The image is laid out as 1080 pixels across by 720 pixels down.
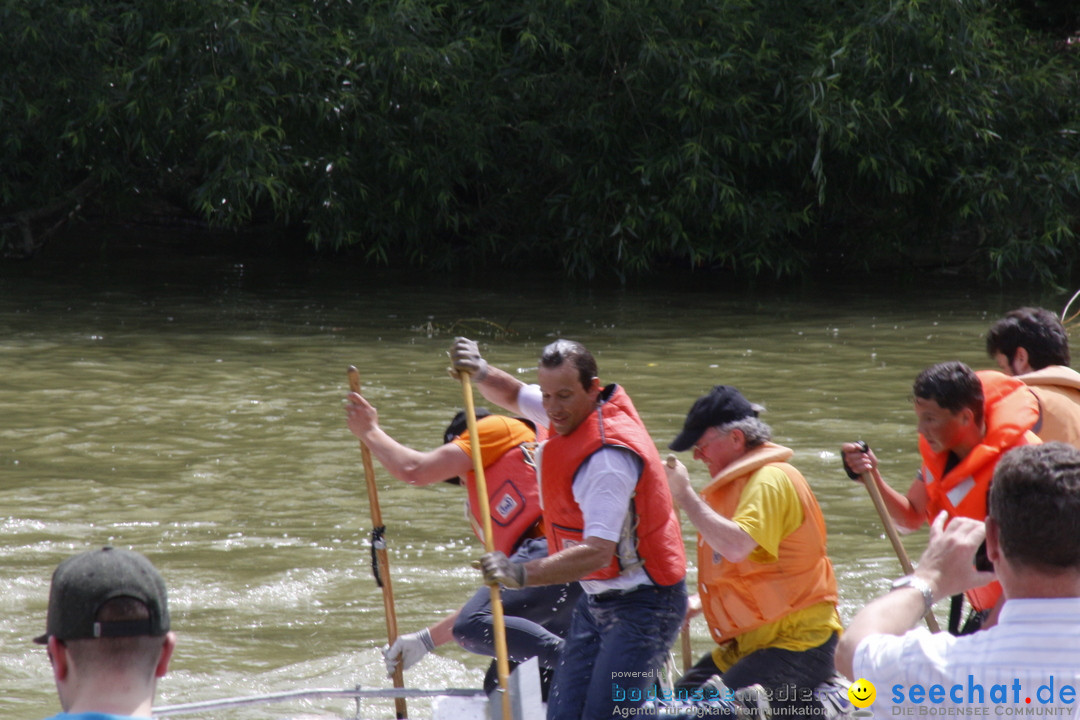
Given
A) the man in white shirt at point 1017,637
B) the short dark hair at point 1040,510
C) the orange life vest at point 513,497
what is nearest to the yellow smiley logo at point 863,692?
the man in white shirt at point 1017,637

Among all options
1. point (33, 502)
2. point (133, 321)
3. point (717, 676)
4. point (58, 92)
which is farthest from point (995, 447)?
point (58, 92)

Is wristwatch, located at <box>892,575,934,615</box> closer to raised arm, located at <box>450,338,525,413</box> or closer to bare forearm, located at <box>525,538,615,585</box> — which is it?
bare forearm, located at <box>525,538,615,585</box>

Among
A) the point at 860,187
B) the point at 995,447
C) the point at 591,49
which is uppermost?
the point at 591,49

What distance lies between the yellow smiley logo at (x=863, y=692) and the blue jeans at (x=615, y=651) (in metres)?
1.14

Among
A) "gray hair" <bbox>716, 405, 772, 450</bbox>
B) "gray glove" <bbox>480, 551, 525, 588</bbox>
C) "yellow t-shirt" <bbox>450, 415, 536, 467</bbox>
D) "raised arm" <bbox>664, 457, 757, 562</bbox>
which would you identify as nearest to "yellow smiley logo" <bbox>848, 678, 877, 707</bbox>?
"raised arm" <bbox>664, 457, 757, 562</bbox>

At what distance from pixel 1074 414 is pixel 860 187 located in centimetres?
1610

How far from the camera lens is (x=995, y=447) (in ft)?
13.4

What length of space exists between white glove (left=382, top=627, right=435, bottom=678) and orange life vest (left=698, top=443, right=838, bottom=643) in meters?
1.19

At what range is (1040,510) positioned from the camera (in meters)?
2.24

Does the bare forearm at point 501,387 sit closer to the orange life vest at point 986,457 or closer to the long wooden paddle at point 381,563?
the long wooden paddle at point 381,563

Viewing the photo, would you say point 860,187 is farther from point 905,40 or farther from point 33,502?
point 33,502

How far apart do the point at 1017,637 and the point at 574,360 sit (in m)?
2.25

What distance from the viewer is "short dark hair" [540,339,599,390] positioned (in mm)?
4301

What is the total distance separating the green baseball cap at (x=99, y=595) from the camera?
2174 millimetres
